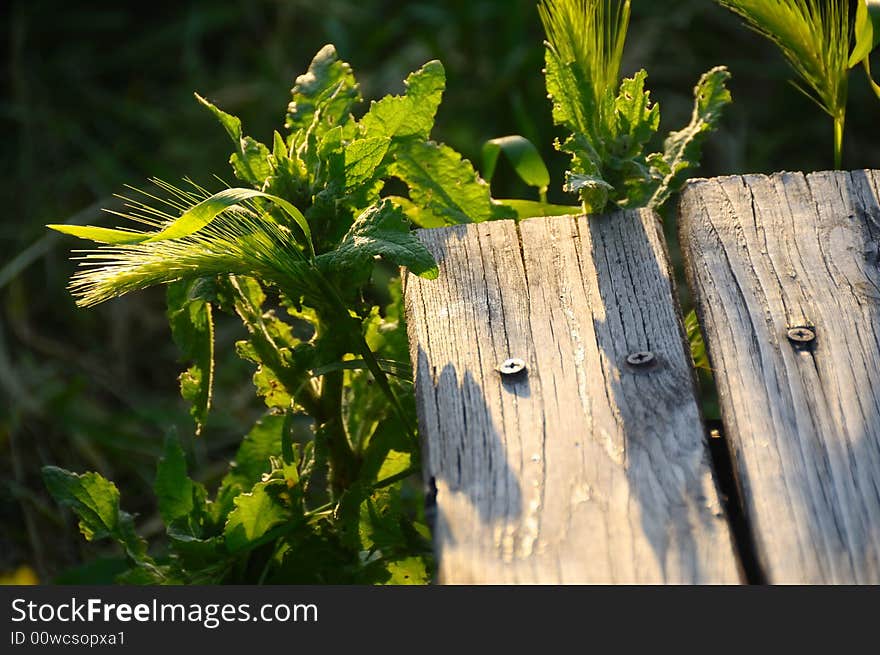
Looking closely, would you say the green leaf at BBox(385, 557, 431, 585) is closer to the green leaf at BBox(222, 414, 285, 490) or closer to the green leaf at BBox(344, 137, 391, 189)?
the green leaf at BBox(222, 414, 285, 490)

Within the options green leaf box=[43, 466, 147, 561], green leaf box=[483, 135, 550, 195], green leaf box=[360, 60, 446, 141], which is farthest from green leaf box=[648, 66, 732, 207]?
green leaf box=[43, 466, 147, 561]

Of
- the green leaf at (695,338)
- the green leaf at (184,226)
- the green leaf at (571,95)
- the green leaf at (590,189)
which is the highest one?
the green leaf at (571,95)

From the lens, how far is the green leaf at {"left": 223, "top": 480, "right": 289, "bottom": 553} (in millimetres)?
1641

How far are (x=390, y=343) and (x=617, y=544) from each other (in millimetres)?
683

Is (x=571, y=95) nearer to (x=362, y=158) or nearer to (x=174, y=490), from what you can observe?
(x=362, y=158)

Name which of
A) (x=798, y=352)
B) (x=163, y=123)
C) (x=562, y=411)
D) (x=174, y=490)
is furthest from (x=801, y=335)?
(x=163, y=123)

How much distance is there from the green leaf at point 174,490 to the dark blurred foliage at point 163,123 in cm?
114

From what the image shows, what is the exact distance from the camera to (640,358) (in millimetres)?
1436

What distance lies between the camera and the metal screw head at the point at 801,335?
1.43 m

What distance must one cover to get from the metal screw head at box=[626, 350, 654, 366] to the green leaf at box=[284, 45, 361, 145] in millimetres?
638

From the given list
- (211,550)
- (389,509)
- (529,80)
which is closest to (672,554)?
(389,509)

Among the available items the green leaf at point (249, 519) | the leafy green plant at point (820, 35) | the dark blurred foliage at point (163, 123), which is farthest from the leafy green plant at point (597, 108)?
the dark blurred foliage at point (163, 123)

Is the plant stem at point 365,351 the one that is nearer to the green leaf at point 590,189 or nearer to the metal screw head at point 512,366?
the metal screw head at point 512,366

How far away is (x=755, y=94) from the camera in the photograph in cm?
411
